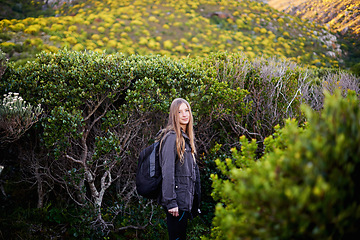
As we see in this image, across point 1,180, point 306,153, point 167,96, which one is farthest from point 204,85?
point 1,180

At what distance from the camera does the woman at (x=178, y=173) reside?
7.64ft

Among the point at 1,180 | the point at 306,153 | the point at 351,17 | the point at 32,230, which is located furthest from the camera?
the point at 351,17

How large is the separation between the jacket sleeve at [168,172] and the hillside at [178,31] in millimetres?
10252

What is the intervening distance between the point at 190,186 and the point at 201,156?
6.35ft

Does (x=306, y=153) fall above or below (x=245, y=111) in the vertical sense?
above

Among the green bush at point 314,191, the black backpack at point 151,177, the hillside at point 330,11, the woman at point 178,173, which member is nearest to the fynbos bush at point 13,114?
the black backpack at point 151,177

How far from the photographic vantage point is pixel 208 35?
18.0 metres

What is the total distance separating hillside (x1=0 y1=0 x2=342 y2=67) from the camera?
41.4 feet

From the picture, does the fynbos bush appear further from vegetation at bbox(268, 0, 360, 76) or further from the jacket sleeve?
vegetation at bbox(268, 0, 360, 76)

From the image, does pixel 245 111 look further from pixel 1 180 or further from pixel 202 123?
pixel 1 180

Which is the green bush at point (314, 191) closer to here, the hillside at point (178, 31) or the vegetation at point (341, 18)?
the hillside at point (178, 31)

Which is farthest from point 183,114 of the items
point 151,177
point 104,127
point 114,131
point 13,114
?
point 13,114

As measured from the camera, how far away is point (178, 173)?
8.21 ft

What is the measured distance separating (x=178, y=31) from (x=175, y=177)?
1677 cm
